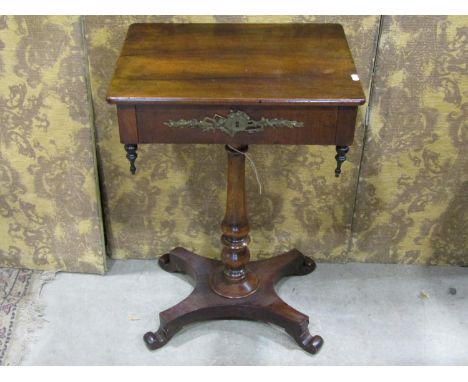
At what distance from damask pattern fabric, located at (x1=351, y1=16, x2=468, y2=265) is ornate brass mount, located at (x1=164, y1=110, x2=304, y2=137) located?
555 millimetres

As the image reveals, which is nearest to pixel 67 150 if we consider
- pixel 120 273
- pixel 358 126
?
pixel 120 273

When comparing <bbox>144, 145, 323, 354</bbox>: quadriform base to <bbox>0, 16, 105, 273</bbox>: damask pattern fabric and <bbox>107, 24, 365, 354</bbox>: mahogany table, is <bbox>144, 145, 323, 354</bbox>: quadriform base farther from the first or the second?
<bbox>0, 16, 105, 273</bbox>: damask pattern fabric

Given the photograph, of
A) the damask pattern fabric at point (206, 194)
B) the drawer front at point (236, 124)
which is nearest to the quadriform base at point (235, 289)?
the damask pattern fabric at point (206, 194)

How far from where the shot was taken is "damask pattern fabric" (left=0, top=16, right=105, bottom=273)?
1.82 metres

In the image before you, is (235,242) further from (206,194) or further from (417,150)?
(417,150)

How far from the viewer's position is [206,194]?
2.13m

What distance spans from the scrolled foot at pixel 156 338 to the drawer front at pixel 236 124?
71cm

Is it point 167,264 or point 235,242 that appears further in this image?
point 167,264

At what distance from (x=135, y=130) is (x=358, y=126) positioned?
784 millimetres

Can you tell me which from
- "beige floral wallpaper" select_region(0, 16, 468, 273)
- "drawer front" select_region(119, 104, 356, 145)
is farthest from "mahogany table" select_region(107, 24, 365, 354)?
"beige floral wallpaper" select_region(0, 16, 468, 273)

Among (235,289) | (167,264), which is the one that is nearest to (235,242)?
(235,289)

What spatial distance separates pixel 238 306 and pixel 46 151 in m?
0.77

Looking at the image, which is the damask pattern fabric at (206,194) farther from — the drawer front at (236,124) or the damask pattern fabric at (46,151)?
the drawer front at (236,124)

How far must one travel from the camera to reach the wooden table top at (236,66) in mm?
1413
